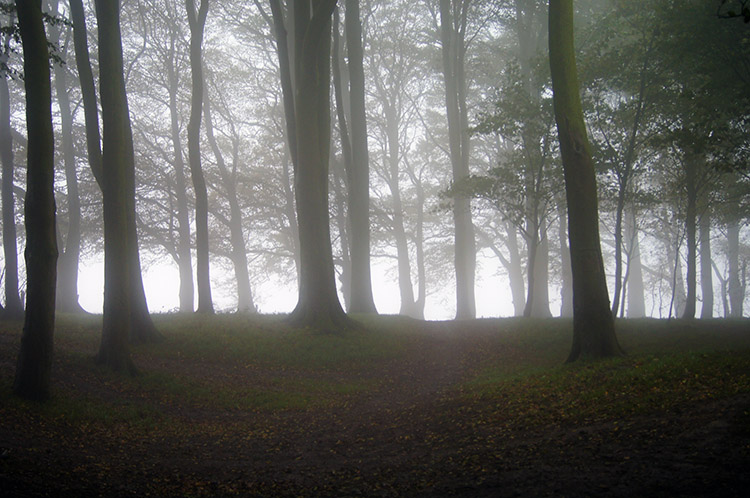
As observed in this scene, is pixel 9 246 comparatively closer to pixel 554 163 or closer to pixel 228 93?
pixel 228 93

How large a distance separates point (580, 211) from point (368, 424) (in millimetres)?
5417

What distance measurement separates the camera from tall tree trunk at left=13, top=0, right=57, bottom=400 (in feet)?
26.7

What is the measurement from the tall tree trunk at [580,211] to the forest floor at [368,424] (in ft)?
2.97

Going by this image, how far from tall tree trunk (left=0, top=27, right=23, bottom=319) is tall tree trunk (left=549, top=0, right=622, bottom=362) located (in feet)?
48.5

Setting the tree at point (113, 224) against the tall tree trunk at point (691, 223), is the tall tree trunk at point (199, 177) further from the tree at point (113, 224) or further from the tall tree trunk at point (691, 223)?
the tall tree trunk at point (691, 223)

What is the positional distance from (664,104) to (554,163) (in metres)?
3.77

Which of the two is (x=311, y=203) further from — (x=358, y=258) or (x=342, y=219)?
(x=342, y=219)

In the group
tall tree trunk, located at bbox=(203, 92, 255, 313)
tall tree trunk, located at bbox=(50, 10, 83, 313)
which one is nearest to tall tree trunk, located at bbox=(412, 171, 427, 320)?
tall tree trunk, located at bbox=(203, 92, 255, 313)

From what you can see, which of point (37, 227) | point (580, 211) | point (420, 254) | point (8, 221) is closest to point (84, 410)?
point (37, 227)

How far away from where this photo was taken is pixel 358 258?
2000 cm

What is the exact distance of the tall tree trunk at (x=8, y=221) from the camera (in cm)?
1556

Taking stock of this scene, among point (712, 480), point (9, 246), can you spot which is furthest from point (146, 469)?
point (9, 246)

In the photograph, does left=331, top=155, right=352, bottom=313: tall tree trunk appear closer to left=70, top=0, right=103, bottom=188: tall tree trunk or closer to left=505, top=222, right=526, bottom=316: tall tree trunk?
left=505, top=222, right=526, bottom=316: tall tree trunk

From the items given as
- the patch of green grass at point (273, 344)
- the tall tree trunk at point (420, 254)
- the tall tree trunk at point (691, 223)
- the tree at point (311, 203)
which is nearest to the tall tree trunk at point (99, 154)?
the patch of green grass at point (273, 344)
